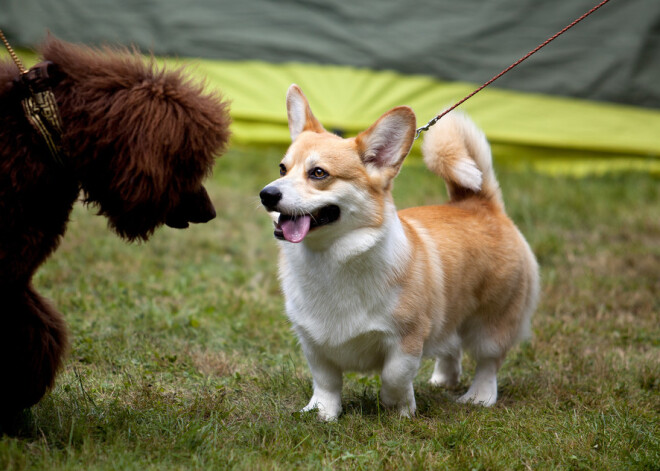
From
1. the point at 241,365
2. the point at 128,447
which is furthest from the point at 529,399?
the point at 128,447

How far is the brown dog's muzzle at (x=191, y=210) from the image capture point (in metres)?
2.66

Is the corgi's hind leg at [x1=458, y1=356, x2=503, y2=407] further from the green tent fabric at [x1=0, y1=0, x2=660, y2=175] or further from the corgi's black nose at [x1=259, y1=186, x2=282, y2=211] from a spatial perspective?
the green tent fabric at [x1=0, y1=0, x2=660, y2=175]

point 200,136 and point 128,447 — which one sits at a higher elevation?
point 200,136

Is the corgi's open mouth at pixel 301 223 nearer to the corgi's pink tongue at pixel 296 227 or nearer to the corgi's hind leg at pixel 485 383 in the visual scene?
the corgi's pink tongue at pixel 296 227

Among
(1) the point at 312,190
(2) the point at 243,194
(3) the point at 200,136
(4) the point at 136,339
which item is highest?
(3) the point at 200,136

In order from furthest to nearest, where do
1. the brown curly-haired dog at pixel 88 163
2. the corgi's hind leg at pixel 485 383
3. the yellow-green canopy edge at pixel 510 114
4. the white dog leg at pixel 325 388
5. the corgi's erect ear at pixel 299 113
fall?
the yellow-green canopy edge at pixel 510 114
the corgi's hind leg at pixel 485 383
the corgi's erect ear at pixel 299 113
the white dog leg at pixel 325 388
the brown curly-haired dog at pixel 88 163

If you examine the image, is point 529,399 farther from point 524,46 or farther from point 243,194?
point 524,46

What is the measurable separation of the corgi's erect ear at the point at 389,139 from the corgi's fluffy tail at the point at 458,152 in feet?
1.91

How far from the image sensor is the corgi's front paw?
9.83ft

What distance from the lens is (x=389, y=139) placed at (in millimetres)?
2916

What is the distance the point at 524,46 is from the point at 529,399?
443cm

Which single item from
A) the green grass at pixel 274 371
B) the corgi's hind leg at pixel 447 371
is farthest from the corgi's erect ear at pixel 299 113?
the corgi's hind leg at pixel 447 371

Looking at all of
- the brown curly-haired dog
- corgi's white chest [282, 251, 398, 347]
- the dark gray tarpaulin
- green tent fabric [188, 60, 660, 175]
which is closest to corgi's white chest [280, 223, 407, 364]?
corgi's white chest [282, 251, 398, 347]

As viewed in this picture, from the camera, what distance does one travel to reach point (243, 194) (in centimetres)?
659
